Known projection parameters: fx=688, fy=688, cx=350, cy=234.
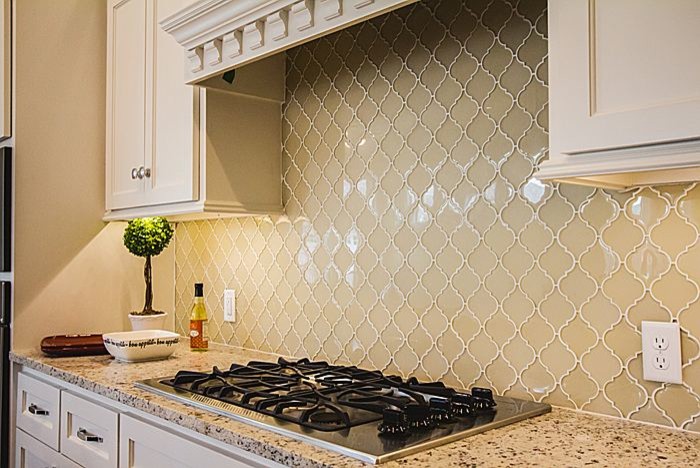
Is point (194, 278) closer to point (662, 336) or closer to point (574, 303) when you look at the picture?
point (574, 303)

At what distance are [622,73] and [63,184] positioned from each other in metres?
2.21

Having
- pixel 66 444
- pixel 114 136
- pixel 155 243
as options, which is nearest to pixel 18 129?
pixel 114 136

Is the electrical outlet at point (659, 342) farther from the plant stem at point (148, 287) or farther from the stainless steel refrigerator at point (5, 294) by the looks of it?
the stainless steel refrigerator at point (5, 294)

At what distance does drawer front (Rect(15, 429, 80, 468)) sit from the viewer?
2.16 m

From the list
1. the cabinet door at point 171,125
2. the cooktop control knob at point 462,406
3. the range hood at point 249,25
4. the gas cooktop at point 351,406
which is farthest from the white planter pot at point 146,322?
the cooktop control knob at point 462,406

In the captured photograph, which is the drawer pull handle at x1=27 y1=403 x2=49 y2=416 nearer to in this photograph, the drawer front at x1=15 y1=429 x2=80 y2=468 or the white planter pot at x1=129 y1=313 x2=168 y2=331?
the drawer front at x1=15 y1=429 x2=80 y2=468

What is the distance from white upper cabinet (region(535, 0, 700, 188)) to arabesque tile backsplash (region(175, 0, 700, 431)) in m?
0.31

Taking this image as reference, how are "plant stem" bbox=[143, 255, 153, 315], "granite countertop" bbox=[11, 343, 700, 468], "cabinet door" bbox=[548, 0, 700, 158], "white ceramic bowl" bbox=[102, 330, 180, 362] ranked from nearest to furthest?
"cabinet door" bbox=[548, 0, 700, 158] < "granite countertop" bbox=[11, 343, 700, 468] < "white ceramic bowl" bbox=[102, 330, 180, 362] < "plant stem" bbox=[143, 255, 153, 315]

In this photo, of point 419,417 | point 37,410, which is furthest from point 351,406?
point 37,410

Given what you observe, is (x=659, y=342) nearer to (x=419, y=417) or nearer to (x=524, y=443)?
(x=524, y=443)

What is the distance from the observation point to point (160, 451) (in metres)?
1.66

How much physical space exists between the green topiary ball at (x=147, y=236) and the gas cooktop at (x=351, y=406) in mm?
819

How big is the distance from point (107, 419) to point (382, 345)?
0.80m

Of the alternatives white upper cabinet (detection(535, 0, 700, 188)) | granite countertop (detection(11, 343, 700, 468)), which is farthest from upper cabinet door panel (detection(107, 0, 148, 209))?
white upper cabinet (detection(535, 0, 700, 188))
